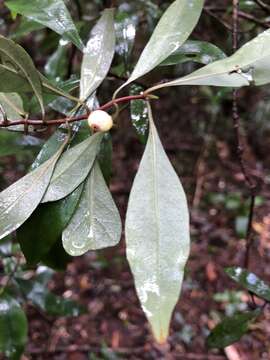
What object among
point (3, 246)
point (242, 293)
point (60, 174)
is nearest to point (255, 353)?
point (242, 293)

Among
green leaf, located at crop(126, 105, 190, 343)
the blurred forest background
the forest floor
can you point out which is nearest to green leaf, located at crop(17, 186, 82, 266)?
green leaf, located at crop(126, 105, 190, 343)

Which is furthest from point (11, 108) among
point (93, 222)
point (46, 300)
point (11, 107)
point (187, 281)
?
point (187, 281)

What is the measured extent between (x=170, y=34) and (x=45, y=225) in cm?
29

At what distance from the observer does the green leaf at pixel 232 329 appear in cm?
97

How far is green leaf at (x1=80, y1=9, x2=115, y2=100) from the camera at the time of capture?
2.08 feet

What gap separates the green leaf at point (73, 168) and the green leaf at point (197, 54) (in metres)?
0.19

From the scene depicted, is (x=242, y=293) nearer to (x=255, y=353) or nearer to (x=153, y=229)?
(x=255, y=353)

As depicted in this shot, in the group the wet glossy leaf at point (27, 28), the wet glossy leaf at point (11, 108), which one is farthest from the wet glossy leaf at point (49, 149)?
the wet glossy leaf at point (27, 28)

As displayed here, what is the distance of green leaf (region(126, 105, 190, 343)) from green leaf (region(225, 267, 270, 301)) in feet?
1.41

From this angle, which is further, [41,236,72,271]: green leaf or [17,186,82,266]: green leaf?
[41,236,72,271]: green leaf

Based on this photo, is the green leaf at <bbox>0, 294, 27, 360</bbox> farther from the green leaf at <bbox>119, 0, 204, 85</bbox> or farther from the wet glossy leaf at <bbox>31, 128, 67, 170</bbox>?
the green leaf at <bbox>119, 0, 204, 85</bbox>

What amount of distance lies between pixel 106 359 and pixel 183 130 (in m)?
1.44

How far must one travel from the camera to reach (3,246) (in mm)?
1156

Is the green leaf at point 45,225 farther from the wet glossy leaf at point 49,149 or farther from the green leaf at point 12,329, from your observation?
the green leaf at point 12,329
